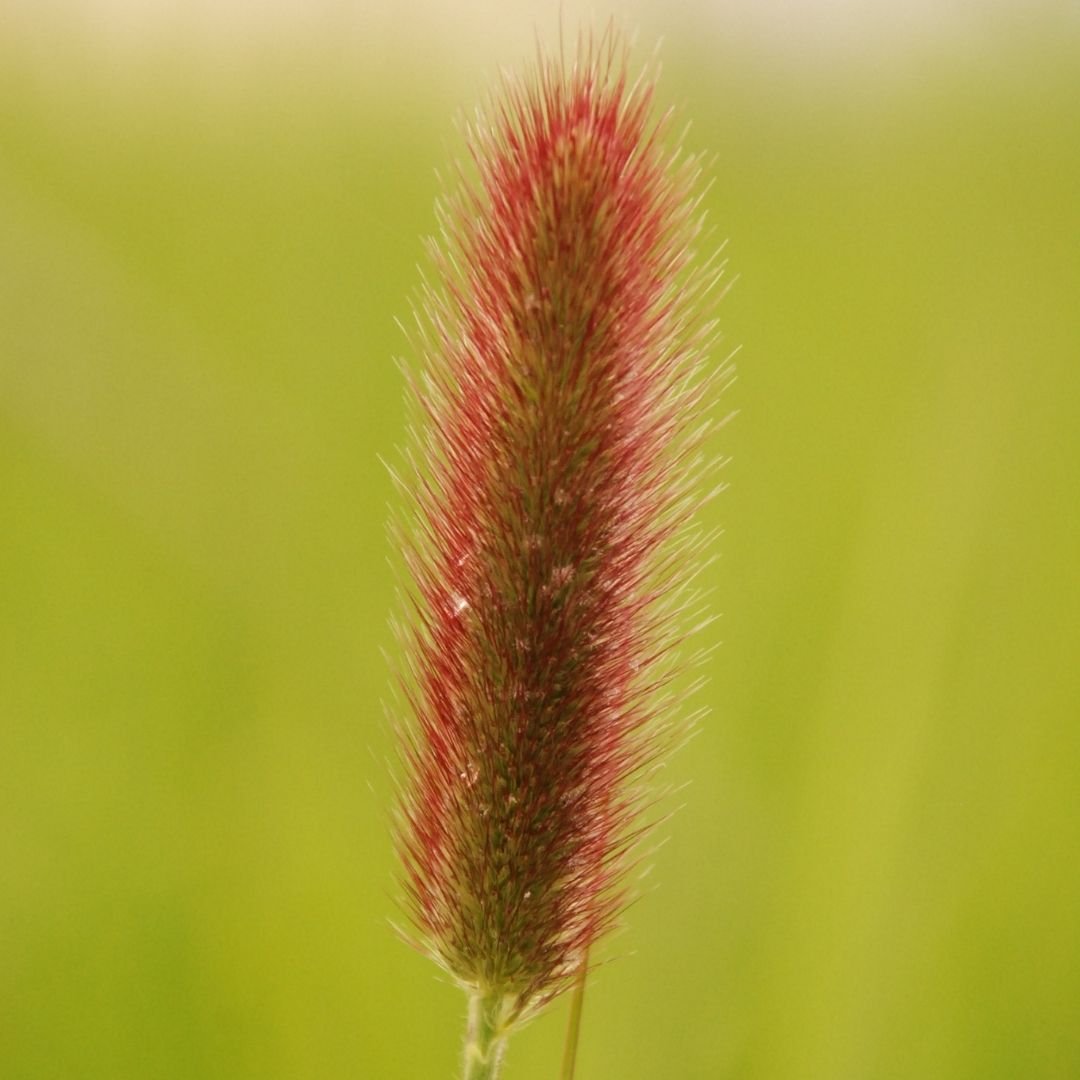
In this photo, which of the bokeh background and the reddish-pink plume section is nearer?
the reddish-pink plume section

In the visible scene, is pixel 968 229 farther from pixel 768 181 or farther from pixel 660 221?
pixel 660 221

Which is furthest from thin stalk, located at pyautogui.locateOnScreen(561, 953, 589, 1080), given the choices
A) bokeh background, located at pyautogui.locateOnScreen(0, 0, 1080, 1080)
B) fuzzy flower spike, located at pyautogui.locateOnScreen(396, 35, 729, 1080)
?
bokeh background, located at pyautogui.locateOnScreen(0, 0, 1080, 1080)

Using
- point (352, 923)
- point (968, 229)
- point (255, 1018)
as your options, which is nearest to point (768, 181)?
point (968, 229)

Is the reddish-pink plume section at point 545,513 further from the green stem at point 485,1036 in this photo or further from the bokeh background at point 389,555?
the bokeh background at point 389,555

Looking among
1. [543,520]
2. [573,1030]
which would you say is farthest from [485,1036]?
[543,520]

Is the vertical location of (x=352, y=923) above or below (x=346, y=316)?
below

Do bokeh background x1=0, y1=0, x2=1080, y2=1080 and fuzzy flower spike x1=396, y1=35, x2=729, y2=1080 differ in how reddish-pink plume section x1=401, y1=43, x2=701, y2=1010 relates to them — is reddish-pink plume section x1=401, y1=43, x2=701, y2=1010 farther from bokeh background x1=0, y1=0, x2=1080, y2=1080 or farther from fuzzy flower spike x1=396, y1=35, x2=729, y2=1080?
bokeh background x1=0, y1=0, x2=1080, y2=1080
